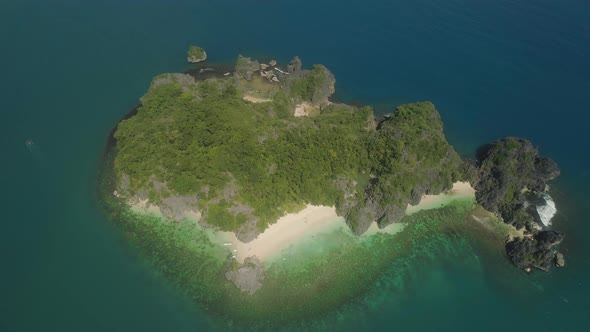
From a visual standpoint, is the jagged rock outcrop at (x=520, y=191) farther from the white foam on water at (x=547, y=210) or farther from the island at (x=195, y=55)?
the island at (x=195, y=55)

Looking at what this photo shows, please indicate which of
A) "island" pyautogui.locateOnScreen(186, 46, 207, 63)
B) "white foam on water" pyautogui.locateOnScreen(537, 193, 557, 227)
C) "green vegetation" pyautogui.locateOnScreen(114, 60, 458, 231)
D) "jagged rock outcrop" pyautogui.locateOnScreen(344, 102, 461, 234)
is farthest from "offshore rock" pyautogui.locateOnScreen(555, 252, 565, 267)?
"island" pyautogui.locateOnScreen(186, 46, 207, 63)

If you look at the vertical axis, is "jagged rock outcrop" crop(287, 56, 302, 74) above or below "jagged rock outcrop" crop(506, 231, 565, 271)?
above

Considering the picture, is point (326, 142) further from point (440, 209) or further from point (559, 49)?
point (559, 49)

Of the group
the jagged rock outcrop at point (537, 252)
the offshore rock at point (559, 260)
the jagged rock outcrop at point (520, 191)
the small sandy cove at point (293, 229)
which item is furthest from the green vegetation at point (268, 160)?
the offshore rock at point (559, 260)

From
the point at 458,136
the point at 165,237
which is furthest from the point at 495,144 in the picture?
the point at 165,237

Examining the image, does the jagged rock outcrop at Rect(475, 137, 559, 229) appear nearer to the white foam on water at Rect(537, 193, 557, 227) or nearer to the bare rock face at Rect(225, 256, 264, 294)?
the white foam on water at Rect(537, 193, 557, 227)

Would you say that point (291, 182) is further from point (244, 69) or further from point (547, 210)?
point (547, 210)
